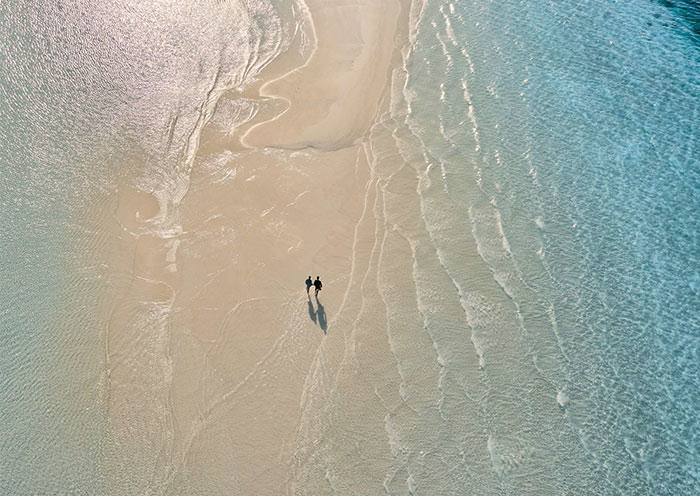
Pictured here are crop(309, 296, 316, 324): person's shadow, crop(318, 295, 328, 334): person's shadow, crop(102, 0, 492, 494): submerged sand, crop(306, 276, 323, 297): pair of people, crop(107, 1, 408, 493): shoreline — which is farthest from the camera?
crop(309, 296, 316, 324): person's shadow

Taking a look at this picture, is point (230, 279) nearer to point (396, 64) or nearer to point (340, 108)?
point (340, 108)

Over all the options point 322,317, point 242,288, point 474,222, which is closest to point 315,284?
point 322,317

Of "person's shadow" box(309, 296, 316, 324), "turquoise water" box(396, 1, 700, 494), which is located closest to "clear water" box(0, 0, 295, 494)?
"person's shadow" box(309, 296, 316, 324)

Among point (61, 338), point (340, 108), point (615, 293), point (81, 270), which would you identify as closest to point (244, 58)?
point (340, 108)

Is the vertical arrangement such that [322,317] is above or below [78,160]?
below

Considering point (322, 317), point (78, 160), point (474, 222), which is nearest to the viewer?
point (322, 317)

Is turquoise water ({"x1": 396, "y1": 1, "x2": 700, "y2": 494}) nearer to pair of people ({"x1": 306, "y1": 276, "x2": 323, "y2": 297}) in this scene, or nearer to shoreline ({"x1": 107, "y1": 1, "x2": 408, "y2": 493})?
shoreline ({"x1": 107, "y1": 1, "x2": 408, "y2": 493})

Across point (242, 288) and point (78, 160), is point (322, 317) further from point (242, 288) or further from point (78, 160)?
point (78, 160)

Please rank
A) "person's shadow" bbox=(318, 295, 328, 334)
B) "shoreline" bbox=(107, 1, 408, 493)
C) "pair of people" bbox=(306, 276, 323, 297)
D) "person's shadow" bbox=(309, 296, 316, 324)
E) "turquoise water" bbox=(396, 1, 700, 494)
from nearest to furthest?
1. "shoreline" bbox=(107, 1, 408, 493)
2. "turquoise water" bbox=(396, 1, 700, 494)
3. "pair of people" bbox=(306, 276, 323, 297)
4. "person's shadow" bbox=(318, 295, 328, 334)
5. "person's shadow" bbox=(309, 296, 316, 324)
